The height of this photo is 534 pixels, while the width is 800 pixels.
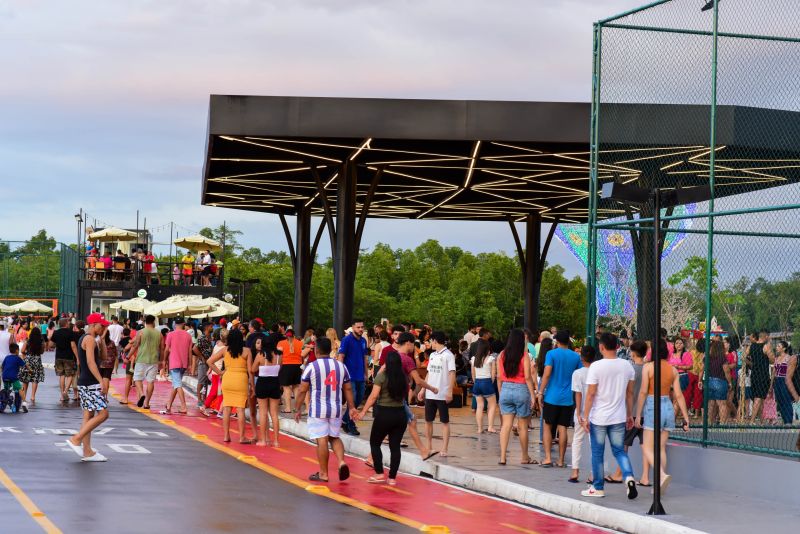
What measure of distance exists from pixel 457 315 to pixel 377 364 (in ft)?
258

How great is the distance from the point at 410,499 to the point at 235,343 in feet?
20.6

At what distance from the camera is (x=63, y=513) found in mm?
11039

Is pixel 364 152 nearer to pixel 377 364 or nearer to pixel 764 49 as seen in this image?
pixel 377 364

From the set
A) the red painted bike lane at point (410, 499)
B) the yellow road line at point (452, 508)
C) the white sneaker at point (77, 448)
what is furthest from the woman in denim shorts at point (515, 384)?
the white sneaker at point (77, 448)

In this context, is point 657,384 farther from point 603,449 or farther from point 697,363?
point 697,363

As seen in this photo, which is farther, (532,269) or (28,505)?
(532,269)

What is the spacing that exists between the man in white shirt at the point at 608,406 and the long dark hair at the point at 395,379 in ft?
7.62

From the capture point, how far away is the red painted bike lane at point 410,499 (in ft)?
38.6

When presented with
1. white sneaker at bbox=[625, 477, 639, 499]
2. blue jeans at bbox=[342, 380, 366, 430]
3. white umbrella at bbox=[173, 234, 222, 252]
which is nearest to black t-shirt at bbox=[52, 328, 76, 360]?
blue jeans at bbox=[342, 380, 366, 430]

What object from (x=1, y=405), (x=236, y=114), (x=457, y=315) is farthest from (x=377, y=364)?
(x=457, y=315)

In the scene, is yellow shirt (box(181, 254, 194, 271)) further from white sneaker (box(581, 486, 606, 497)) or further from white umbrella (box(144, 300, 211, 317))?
white sneaker (box(581, 486, 606, 497))

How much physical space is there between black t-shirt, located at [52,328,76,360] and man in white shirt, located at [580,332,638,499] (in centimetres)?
1482

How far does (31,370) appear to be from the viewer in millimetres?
24984

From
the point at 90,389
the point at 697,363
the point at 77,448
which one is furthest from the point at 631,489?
the point at 77,448
